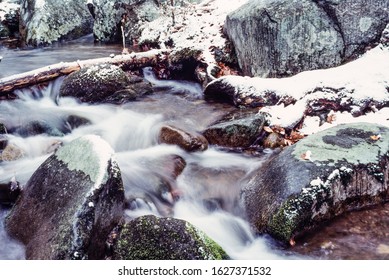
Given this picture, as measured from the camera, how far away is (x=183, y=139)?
501 cm

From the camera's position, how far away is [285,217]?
122 inches

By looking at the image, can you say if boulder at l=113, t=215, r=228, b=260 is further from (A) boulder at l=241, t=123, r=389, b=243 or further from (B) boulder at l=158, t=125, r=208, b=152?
(B) boulder at l=158, t=125, r=208, b=152

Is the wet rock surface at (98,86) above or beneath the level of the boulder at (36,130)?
above

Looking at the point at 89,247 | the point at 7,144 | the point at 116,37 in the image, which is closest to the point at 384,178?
the point at 89,247

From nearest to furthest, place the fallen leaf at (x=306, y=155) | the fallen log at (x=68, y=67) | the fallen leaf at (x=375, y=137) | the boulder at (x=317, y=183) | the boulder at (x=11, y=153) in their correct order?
the boulder at (x=317, y=183) < the fallen leaf at (x=306, y=155) < the fallen leaf at (x=375, y=137) < the boulder at (x=11, y=153) < the fallen log at (x=68, y=67)

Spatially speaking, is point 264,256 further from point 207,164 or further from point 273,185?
point 207,164

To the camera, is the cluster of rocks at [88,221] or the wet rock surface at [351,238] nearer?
the cluster of rocks at [88,221]

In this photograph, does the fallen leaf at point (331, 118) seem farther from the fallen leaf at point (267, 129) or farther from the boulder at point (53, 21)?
the boulder at point (53, 21)

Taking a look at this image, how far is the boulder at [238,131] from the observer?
16.4 ft

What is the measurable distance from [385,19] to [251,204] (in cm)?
432

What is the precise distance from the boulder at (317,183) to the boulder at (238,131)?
1.19 m

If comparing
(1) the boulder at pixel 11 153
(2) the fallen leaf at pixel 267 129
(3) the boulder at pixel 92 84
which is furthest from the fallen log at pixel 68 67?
(2) the fallen leaf at pixel 267 129

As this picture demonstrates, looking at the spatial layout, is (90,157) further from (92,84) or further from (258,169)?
(92,84)

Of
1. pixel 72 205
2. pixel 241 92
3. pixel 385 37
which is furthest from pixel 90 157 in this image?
pixel 385 37
